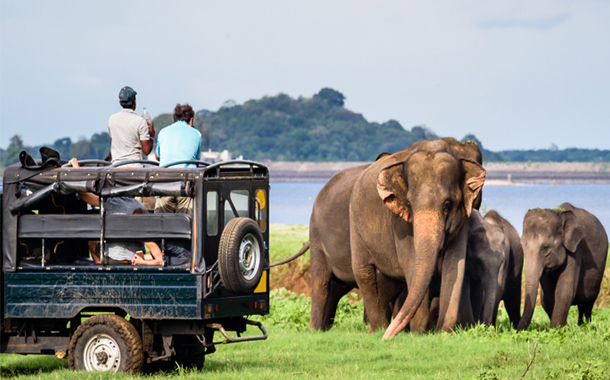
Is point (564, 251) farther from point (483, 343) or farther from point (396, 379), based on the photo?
point (396, 379)

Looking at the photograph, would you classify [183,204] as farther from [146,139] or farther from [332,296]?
[332,296]

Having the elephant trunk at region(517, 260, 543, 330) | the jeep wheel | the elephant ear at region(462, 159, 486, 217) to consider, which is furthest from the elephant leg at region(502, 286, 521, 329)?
the jeep wheel

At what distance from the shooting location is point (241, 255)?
10.5m

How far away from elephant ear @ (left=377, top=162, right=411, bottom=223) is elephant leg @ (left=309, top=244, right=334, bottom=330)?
3550mm

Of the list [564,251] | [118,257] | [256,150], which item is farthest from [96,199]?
[256,150]

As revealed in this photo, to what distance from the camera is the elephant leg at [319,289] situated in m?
17.2

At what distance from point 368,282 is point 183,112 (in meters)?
4.27

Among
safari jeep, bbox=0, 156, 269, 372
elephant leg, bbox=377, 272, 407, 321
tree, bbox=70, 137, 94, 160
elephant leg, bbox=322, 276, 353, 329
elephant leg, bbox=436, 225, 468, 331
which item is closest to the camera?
safari jeep, bbox=0, 156, 269, 372

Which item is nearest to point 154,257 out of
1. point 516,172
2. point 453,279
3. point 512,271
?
point 453,279

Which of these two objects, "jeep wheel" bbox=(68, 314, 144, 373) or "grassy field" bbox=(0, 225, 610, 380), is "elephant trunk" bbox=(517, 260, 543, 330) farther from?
"jeep wheel" bbox=(68, 314, 144, 373)

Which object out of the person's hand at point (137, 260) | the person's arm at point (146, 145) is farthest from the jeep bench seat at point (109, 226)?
the person's arm at point (146, 145)

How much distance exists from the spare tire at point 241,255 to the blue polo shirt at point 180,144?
6.04ft

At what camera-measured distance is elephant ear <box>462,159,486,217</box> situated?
13625 millimetres

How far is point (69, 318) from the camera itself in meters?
10.9
